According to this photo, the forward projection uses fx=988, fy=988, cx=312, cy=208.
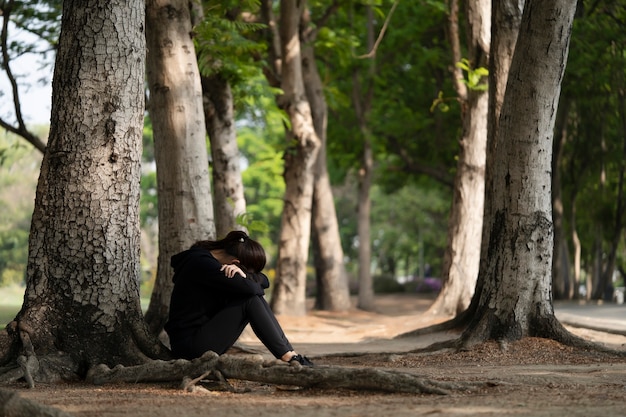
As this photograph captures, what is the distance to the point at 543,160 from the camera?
11.2m

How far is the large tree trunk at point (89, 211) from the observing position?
8430mm

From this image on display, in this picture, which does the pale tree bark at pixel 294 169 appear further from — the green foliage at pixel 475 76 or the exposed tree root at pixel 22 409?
the exposed tree root at pixel 22 409

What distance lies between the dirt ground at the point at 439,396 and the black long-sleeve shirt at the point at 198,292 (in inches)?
28.0

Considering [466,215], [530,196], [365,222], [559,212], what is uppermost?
[559,212]

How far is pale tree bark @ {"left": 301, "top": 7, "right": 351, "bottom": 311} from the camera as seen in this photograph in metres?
25.1

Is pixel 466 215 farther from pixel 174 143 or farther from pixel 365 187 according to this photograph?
pixel 365 187

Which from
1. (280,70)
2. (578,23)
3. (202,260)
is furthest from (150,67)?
(578,23)

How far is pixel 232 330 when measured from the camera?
8.45 meters

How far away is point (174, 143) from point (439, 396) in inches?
242

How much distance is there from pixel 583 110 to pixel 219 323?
86.6 ft

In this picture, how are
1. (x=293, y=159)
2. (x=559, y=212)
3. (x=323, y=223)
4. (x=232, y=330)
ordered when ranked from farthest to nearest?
1. (x=559, y=212)
2. (x=323, y=223)
3. (x=293, y=159)
4. (x=232, y=330)

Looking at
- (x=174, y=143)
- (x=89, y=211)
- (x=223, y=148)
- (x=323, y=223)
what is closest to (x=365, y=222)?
(x=323, y=223)

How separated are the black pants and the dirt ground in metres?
0.39

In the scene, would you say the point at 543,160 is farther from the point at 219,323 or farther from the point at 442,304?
the point at 442,304
